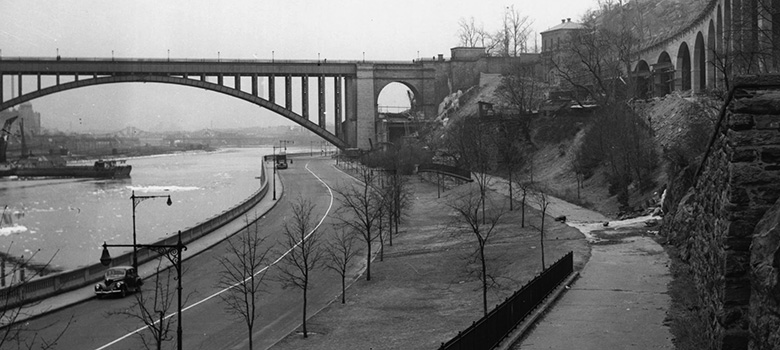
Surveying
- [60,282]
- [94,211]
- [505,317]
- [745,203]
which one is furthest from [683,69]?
[745,203]

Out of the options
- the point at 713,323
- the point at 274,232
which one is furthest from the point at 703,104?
the point at 713,323

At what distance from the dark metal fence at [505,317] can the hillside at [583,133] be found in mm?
15939

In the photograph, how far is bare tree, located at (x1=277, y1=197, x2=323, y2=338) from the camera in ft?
87.3

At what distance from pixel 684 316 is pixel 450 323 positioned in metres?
7.99

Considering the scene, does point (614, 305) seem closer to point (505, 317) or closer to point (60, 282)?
point (505, 317)

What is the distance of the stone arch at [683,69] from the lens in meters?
63.4

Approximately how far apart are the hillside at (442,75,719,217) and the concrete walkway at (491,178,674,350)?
10.1m

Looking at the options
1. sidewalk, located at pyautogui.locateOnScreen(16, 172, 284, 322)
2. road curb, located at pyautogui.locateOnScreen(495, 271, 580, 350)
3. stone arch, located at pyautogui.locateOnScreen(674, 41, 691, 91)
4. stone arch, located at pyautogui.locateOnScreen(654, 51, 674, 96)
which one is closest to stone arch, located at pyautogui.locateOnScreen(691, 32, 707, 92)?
stone arch, located at pyautogui.locateOnScreen(674, 41, 691, 91)

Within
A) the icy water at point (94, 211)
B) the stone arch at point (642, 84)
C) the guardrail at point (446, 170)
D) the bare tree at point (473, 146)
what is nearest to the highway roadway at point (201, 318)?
the icy water at point (94, 211)

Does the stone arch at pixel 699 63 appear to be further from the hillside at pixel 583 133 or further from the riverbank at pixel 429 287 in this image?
the riverbank at pixel 429 287

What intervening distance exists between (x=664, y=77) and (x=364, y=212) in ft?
130

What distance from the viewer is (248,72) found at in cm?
10094

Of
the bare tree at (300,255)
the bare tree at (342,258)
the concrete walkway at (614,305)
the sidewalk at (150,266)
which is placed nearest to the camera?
the concrete walkway at (614,305)

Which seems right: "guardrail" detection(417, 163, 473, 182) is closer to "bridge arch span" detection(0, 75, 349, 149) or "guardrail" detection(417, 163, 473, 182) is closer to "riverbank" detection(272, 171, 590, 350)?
"riverbank" detection(272, 171, 590, 350)
